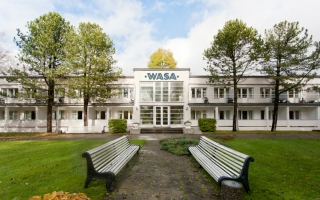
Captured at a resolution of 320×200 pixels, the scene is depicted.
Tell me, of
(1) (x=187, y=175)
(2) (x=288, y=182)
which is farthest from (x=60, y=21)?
(2) (x=288, y=182)

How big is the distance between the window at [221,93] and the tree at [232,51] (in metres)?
3.71

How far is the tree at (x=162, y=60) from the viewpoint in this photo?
40.3 metres

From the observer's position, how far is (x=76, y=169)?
241 inches

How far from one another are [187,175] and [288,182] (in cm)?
283

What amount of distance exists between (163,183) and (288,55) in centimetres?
2317

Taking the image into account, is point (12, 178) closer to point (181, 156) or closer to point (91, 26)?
point (181, 156)

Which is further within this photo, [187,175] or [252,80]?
[252,80]

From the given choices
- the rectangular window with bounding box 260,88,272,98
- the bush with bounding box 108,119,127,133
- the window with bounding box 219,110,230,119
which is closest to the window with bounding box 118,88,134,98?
the bush with bounding box 108,119,127,133

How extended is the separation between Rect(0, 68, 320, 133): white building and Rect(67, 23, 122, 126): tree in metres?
3.06

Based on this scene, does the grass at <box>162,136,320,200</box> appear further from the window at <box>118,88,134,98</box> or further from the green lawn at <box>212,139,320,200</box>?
the window at <box>118,88,134,98</box>

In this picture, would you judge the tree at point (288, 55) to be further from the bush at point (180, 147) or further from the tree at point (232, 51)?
the bush at point (180, 147)

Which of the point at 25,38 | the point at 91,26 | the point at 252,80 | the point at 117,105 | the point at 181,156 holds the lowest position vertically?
the point at 181,156

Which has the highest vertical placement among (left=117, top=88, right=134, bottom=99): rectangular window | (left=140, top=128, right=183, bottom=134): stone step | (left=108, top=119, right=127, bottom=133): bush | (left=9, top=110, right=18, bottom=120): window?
(left=117, top=88, right=134, bottom=99): rectangular window

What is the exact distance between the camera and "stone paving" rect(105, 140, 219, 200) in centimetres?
415
